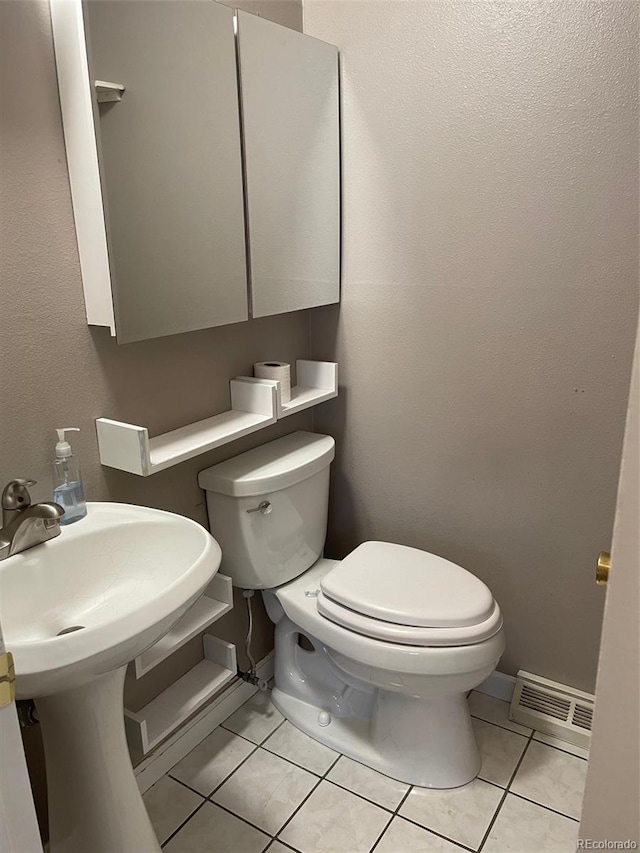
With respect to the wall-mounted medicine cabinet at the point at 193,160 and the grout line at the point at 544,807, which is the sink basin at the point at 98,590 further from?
the grout line at the point at 544,807

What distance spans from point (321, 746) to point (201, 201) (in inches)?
57.4

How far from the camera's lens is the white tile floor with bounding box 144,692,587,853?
1541 millimetres

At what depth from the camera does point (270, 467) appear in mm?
1723

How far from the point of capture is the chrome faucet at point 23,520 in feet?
3.85

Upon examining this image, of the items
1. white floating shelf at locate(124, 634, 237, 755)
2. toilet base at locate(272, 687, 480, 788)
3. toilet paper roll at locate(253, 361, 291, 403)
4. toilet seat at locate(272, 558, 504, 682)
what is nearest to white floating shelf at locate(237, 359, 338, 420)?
toilet paper roll at locate(253, 361, 291, 403)

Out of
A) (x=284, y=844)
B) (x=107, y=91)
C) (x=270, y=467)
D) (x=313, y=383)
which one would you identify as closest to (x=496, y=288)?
(x=313, y=383)

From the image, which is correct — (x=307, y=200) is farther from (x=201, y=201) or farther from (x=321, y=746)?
(x=321, y=746)

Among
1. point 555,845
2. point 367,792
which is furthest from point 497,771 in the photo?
point 367,792

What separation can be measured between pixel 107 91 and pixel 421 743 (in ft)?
5.39

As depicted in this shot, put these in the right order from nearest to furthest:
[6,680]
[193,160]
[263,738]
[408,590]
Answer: [6,680] → [193,160] → [408,590] → [263,738]

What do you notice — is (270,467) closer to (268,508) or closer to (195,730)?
(268,508)

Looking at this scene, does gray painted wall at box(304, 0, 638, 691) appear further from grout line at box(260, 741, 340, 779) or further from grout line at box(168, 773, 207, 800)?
grout line at box(168, 773, 207, 800)

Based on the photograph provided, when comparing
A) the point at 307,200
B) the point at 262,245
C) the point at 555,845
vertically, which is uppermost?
the point at 307,200

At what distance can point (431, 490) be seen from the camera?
6.33 feet
